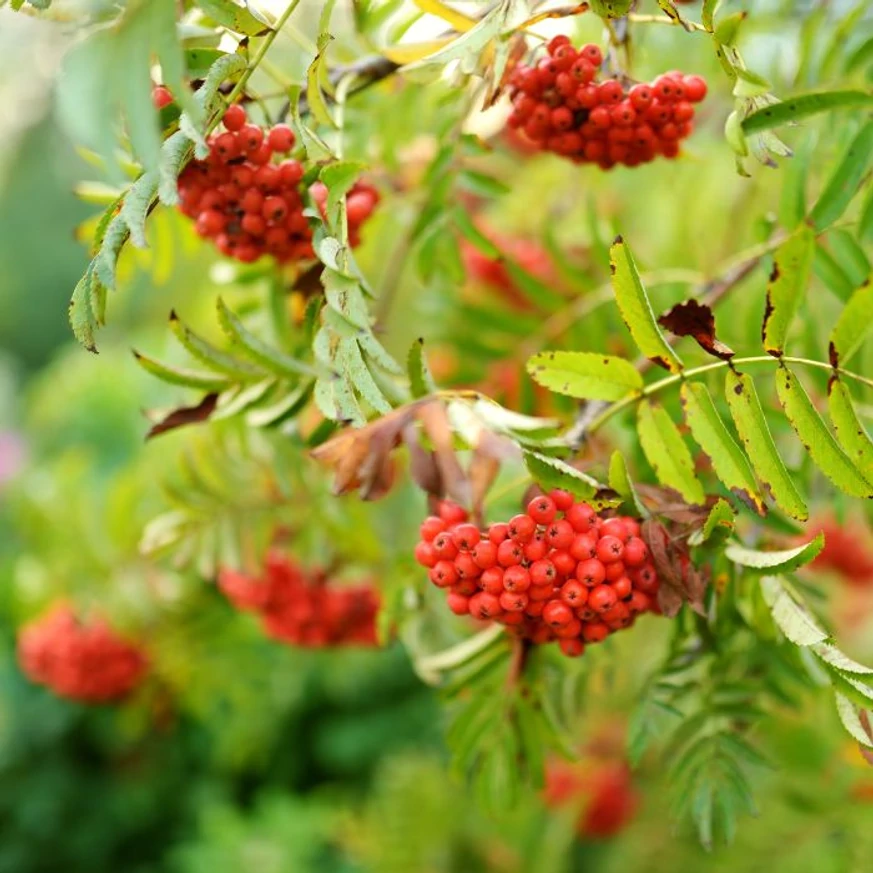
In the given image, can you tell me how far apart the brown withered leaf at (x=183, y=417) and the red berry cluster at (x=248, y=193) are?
0.34 feet

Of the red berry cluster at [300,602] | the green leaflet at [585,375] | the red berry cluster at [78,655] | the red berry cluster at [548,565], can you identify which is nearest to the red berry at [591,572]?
the red berry cluster at [548,565]

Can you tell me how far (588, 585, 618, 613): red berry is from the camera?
550 mm

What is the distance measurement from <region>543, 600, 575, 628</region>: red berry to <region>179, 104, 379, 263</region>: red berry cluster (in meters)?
0.27

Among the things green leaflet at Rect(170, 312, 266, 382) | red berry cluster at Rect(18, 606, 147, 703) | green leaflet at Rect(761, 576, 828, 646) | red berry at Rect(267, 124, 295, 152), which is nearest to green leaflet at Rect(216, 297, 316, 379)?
green leaflet at Rect(170, 312, 266, 382)

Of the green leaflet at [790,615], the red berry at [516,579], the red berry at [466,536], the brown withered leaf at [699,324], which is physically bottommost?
the green leaflet at [790,615]

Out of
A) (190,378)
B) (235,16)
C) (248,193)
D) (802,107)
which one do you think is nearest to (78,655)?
(190,378)

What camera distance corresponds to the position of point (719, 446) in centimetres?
57

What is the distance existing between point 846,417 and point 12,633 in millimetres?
1970

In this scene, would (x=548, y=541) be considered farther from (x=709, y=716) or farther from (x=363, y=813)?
A: (x=363, y=813)

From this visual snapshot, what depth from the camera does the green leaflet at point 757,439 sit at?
0.55 m

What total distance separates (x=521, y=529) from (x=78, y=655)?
1.09 meters

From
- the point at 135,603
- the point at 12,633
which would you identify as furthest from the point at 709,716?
the point at 12,633

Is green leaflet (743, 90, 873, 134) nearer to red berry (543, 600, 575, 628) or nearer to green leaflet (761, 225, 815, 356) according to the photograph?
green leaflet (761, 225, 815, 356)

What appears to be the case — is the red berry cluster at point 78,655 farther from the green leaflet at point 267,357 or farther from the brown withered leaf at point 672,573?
the brown withered leaf at point 672,573
